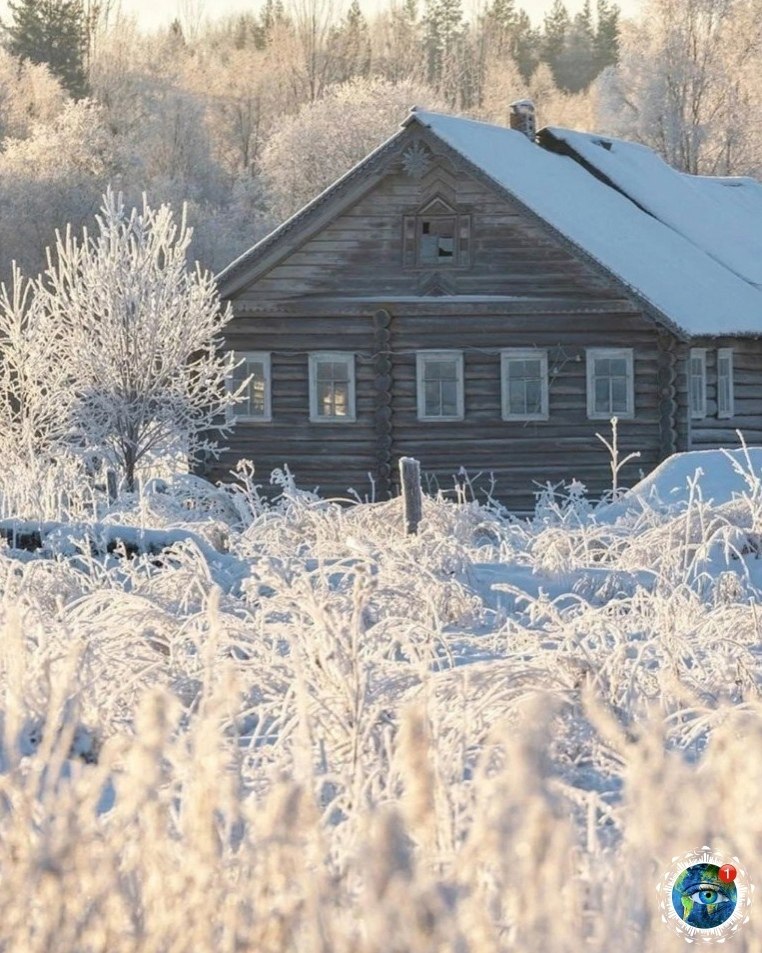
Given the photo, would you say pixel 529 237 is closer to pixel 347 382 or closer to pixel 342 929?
pixel 347 382

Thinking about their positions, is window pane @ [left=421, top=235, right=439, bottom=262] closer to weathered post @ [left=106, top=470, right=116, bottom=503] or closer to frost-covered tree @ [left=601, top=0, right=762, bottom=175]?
weathered post @ [left=106, top=470, right=116, bottom=503]

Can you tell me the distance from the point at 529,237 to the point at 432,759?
17.8 metres

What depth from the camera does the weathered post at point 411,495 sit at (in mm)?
12922

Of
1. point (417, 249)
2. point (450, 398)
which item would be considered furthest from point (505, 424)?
→ point (417, 249)

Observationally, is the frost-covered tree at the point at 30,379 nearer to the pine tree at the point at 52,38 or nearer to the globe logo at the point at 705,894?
the globe logo at the point at 705,894

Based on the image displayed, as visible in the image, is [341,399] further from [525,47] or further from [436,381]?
[525,47]

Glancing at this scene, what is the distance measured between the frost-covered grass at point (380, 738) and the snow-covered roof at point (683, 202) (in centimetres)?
1347

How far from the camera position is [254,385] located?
2347cm

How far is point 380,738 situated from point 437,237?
663 inches

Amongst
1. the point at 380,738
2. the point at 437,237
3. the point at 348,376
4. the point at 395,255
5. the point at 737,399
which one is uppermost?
the point at 437,237

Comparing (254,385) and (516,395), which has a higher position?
(254,385)

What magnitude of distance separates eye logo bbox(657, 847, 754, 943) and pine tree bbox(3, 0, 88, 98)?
7365cm

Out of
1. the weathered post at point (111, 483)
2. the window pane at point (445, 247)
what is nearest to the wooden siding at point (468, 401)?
the window pane at point (445, 247)

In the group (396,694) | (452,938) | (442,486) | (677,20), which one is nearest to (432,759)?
(396,694)
